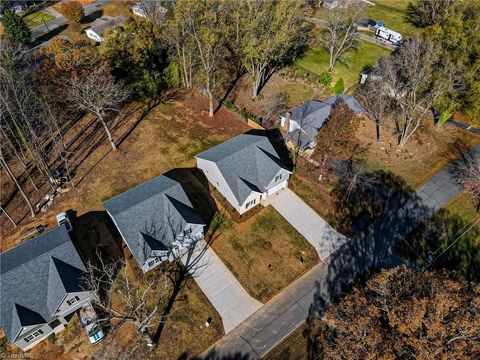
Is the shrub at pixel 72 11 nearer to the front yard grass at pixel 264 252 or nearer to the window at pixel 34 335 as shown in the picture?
the front yard grass at pixel 264 252

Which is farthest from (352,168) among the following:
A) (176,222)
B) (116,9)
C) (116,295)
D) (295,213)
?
(116,9)

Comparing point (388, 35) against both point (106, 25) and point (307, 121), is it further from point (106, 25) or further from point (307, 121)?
point (106, 25)

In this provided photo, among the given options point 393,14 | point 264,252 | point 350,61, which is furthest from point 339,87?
point 393,14

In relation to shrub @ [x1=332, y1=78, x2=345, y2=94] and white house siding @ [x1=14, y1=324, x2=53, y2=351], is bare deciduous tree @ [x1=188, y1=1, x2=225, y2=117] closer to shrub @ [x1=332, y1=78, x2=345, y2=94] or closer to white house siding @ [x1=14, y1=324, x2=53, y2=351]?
shrub @ [x1=332, y1=78, x2=345, y2=94]

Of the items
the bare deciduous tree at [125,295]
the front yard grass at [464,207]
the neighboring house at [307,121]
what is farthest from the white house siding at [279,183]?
the front yard grass at [464,207]

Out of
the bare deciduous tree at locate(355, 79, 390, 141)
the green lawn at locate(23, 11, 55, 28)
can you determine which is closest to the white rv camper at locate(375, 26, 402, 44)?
the bare deciduous tree at locate(355, 79, 390, 141)

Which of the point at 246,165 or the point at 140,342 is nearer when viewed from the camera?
the point at 140,342

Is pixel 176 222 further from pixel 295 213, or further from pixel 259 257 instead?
pixel 295 213
